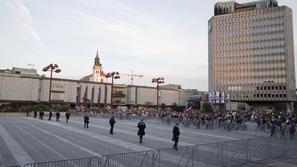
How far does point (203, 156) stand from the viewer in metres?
12.6

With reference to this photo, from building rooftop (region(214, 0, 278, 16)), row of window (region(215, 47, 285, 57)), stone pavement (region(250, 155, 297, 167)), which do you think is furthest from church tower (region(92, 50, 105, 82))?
stone pavement (region(250, 155, 297, 167))

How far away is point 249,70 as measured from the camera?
113m

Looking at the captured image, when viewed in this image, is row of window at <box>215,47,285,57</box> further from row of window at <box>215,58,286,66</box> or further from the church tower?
the church tower

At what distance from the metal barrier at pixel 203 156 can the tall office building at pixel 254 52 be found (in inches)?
4014

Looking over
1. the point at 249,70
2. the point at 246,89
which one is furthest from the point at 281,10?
the point at 246,89

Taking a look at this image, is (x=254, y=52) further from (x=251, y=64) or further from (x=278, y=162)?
(x=278, y=162)

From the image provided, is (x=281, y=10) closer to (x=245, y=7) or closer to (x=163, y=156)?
(x=245, y=7)

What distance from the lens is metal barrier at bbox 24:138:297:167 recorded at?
32.9 feet

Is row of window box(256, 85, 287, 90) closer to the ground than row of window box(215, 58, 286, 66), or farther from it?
closer to the ground

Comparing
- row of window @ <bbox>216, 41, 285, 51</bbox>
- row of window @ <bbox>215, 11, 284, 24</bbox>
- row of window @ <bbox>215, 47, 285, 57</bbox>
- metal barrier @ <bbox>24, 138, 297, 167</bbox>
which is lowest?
metal barrier @ <bbox>24, 138, 297, 167</bbox>

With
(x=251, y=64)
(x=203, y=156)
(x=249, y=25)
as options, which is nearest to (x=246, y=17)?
(x=249, y=25)

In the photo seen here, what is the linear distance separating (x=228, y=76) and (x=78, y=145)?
10870 cm

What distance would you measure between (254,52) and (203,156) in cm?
10854

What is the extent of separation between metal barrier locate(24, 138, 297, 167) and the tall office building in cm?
10195
